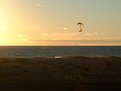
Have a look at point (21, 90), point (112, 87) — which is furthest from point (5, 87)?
point (112, 87)

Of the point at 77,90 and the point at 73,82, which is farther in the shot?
the point at 73,82

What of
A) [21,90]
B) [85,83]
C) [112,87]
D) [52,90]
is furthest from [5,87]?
[112,87]

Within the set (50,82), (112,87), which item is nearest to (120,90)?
(112,87)

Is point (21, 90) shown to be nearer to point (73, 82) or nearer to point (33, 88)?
point (33, 88)

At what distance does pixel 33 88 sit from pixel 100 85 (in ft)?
12.1

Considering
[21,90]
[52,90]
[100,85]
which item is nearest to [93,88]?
A: [100,85]

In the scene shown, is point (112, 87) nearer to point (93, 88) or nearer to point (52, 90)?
point (93, 88)

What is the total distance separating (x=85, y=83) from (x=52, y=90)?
189cm

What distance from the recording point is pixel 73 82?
25.2m

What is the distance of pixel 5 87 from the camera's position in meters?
24.3

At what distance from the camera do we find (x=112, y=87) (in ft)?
79.2

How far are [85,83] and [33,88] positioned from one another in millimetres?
2862

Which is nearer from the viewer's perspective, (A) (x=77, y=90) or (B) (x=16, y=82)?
(A) (x=77, y=90)

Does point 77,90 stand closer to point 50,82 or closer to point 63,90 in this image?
point 63,90
